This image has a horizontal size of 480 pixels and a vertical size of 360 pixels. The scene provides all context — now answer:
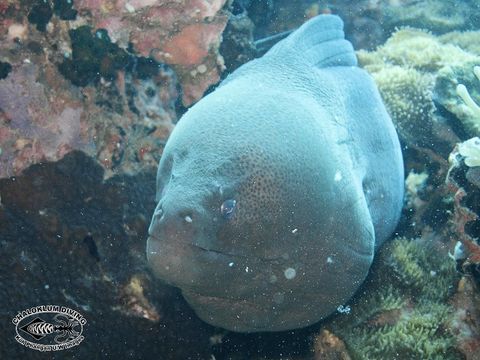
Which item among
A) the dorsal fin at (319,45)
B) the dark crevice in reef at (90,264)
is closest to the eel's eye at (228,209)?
the dark crevice in reef at (90,264)

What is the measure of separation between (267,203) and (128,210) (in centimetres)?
149

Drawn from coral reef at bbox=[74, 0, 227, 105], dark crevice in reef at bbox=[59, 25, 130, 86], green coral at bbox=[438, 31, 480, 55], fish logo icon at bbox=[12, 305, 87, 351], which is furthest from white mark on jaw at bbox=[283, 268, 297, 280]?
green coral at bbox=[438, 31, 480, 55]

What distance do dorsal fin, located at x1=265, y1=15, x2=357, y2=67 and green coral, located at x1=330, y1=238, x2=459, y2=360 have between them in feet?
5.99

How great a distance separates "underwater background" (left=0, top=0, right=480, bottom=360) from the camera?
3105mm

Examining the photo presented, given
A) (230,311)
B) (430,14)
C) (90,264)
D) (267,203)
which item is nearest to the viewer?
(267,203)

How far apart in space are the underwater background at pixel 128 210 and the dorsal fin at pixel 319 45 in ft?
2.71

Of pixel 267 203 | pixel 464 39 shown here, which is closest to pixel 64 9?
pixel 267 203

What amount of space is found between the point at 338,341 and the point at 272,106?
201 cm

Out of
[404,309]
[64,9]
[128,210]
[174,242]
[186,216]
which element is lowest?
[404,309]

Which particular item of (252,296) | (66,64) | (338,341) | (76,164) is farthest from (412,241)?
(66,64)

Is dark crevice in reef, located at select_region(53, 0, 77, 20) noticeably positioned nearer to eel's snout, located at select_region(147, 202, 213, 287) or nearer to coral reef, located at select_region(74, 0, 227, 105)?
coral reef, located at select_region(74, 0, 227, 105)

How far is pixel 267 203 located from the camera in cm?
239

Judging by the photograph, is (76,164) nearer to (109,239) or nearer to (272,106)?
(109,239)

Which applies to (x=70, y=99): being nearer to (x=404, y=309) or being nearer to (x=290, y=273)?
(x=290, y=273)
